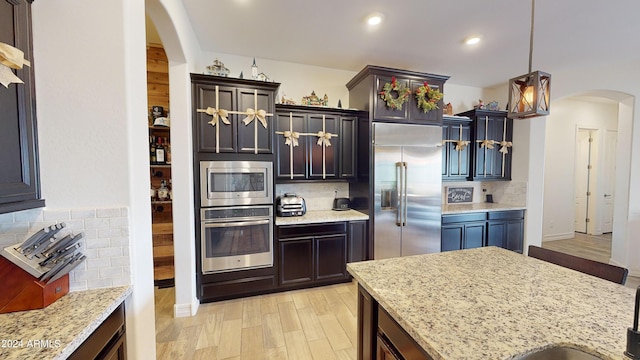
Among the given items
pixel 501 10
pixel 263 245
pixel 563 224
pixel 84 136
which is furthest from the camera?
pixel 563 224

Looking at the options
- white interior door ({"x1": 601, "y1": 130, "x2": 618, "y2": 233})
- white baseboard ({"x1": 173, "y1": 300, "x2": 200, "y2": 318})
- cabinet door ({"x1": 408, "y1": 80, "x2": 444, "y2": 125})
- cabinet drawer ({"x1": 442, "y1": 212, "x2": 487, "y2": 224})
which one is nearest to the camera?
white baseboard ({"x1": 173, "y1": 300, "x2": 200, "y2": 318})

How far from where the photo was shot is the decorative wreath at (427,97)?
10.2ft

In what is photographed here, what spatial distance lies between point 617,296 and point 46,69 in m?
2.80

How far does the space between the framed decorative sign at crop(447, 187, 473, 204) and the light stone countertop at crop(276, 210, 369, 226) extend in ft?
6.24

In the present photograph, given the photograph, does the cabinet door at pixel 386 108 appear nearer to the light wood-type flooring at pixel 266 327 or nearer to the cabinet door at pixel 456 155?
the cabinet door at pixel 456 155

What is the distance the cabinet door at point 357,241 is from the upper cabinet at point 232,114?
1.40 metres

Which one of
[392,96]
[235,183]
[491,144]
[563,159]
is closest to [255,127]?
[235,183]

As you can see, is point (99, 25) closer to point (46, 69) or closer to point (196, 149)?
point (46, 69)

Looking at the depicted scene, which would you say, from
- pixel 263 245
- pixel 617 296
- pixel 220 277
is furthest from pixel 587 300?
pixel 220 277

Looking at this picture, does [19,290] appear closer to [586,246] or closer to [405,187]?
[405,187]

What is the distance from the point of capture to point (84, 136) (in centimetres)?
116

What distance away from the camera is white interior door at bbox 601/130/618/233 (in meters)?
5.44

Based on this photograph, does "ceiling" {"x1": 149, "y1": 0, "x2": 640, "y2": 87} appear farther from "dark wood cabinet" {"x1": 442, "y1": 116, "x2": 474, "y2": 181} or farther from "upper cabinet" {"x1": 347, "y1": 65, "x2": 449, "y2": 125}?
"dark wood cabinet" {"x1": 442, "y1": 116, "x2": 474, "y2": 181}

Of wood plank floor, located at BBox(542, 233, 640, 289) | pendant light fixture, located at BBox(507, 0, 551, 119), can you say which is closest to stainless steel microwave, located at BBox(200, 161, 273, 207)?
pendant light fixture, located at BBox(507, 0, 551, 119)
